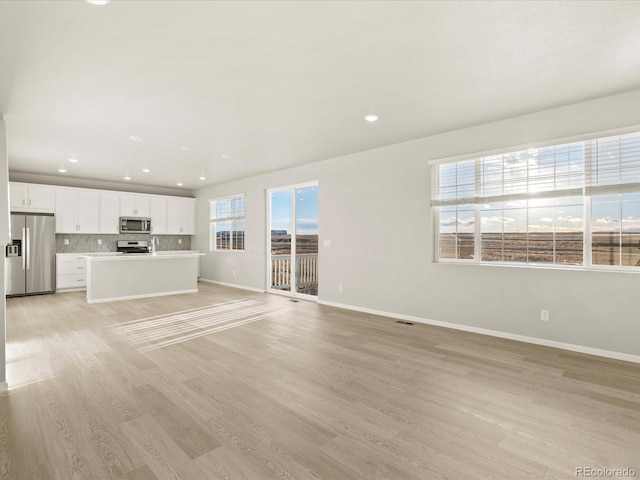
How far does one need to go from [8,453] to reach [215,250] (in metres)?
7.30

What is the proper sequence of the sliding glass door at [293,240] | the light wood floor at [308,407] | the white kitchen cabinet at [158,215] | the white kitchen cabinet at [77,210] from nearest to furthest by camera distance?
the light wood floor at [308,407] → the sliding glass door at [293,240] → the white kitchen cabinet at [77,210] → the white kitchen cabinet at [158,215]

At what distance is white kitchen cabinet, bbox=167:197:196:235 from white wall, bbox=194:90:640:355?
3.38m

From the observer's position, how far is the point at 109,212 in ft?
27.3

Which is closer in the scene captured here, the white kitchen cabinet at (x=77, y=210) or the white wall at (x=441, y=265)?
the white wall at (x=441, y=265)

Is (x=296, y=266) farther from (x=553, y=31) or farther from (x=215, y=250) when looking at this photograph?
(x=553, y=31)

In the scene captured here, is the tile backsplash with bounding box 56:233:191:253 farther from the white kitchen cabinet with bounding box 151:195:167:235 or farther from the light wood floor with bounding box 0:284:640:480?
the light wood floor with bounding box 0:284:640:480

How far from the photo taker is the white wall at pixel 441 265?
137 inches

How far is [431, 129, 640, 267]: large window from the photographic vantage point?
3434 mm

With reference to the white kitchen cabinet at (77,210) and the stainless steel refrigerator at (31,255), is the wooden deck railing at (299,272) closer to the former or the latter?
the white kitchen cabinet at (77,210)

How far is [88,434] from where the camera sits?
212 centimetres

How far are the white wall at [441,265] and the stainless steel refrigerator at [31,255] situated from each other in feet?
15.1

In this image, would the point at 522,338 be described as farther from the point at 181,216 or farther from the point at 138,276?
the point at 181,216

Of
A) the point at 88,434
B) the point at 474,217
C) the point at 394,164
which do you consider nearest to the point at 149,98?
the point at 88,434

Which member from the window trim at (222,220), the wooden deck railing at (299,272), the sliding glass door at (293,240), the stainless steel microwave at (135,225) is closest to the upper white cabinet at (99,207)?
the stainless steel microwave at (135,225)
